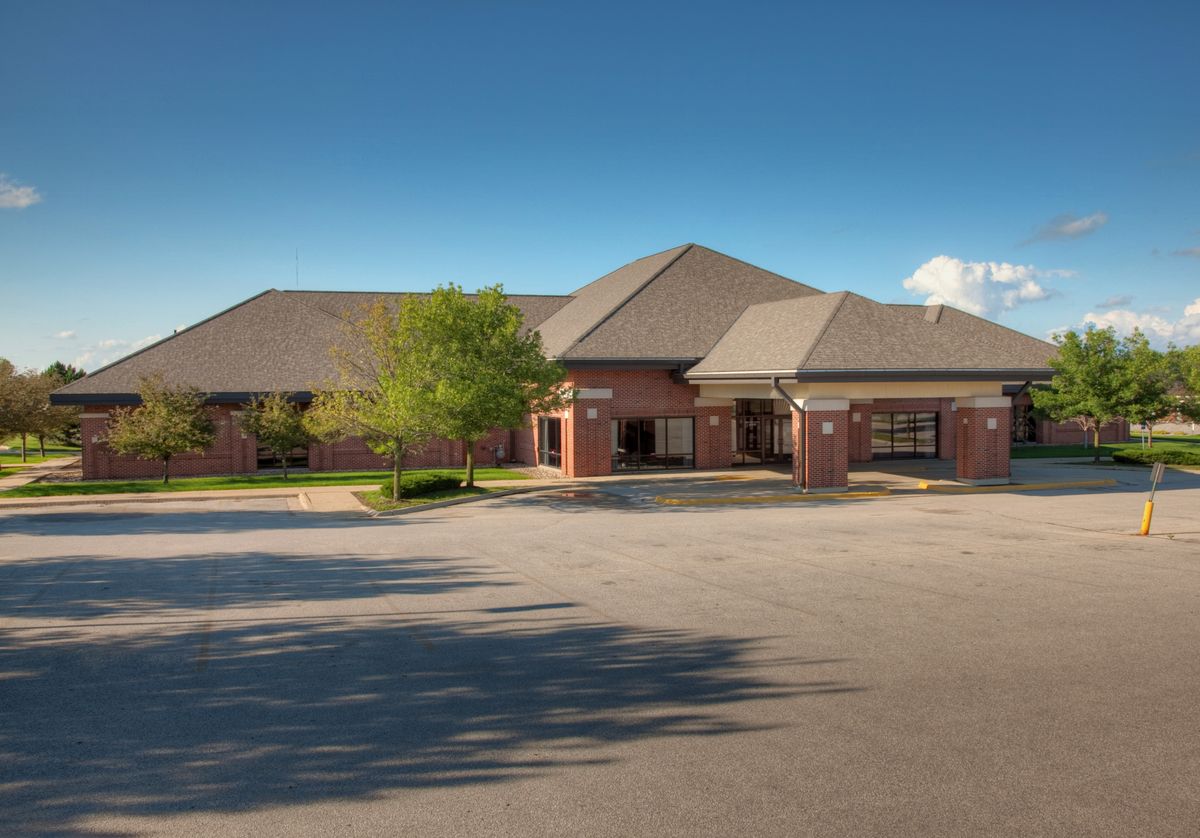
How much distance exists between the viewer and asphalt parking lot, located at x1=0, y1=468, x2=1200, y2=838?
20.1 ft

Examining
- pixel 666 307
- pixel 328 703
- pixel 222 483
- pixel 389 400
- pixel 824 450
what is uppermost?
pixel 666 307

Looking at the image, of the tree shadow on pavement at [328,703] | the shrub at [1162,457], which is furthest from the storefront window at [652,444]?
the tree shadow on pavement at [328,703]

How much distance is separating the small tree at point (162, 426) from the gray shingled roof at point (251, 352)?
9.59 feet

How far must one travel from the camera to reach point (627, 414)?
3450cm

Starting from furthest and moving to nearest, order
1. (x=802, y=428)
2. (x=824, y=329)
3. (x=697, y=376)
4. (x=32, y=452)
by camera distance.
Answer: (x=32, y=452), (x=697, y=376), (x=824, y=329), (x=802, y=428)

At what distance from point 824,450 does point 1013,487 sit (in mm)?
6759

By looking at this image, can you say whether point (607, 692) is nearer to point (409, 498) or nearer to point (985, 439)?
point (409, 498)

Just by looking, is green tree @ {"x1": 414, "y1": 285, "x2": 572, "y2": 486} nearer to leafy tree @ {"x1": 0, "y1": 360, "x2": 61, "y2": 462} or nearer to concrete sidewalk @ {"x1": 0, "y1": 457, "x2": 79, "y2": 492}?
concrete sidewalk @ {"x1": 0, "y1": 457, "x2": 79, "y2": 492}

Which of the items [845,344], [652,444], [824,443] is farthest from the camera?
[652,444]

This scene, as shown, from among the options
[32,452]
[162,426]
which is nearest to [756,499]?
[162,426]

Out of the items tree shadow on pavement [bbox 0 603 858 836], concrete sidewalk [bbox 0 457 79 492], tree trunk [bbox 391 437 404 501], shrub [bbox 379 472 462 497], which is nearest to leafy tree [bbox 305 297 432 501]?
tree trunk [bbox 391 437 404 501]

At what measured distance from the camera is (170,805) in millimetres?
6168

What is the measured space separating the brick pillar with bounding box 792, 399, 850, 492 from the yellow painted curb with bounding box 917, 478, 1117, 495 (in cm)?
340

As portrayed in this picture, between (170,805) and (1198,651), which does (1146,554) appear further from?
(170,805)
